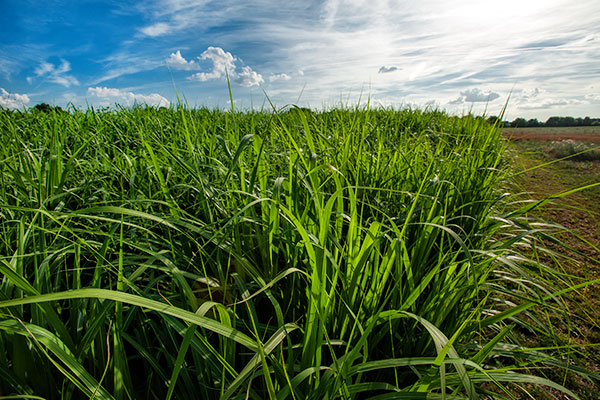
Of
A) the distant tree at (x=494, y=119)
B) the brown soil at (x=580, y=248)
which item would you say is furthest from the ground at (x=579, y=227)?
the distant tree at (x=494, y=119)

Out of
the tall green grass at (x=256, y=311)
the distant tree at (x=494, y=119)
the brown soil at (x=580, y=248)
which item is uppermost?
the distant tree at (x=494, y=119)

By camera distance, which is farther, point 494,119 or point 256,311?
point 494,119

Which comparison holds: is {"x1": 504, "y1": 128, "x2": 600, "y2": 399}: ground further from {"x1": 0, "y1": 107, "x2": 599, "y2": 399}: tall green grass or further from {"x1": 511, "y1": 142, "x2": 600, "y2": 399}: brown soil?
{"x1": 0, "y1": 107, "x2": 599, "y2": 399}: tall green grass

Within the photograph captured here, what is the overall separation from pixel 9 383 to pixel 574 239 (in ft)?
10.8

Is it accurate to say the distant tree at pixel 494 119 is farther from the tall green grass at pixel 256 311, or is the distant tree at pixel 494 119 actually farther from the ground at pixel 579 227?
the tall green grass at pixel 256 311

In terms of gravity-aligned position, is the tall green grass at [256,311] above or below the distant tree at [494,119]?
below

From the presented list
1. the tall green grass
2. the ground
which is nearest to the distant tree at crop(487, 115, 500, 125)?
the ground

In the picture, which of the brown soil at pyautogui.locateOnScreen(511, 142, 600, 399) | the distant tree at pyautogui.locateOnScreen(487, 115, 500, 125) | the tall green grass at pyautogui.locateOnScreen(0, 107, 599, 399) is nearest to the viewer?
the tall green grass at pyautogui.locateOnScreen(0, 107, 599, 399)

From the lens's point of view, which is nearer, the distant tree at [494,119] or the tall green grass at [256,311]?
the tall green grass at [256,311]

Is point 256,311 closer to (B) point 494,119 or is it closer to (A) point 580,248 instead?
(A) point 580,248

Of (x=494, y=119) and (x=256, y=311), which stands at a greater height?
(x=494, y=119)

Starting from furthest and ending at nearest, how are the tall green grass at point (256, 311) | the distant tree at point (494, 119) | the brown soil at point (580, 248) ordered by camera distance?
the distant tree at point (494, 119) → the brown soil at point (580, 248) → the tall green grass at point (256, 311)

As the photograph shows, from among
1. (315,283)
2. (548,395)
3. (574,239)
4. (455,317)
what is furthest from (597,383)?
(574,239)

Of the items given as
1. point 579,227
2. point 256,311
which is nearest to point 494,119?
point 579,227
